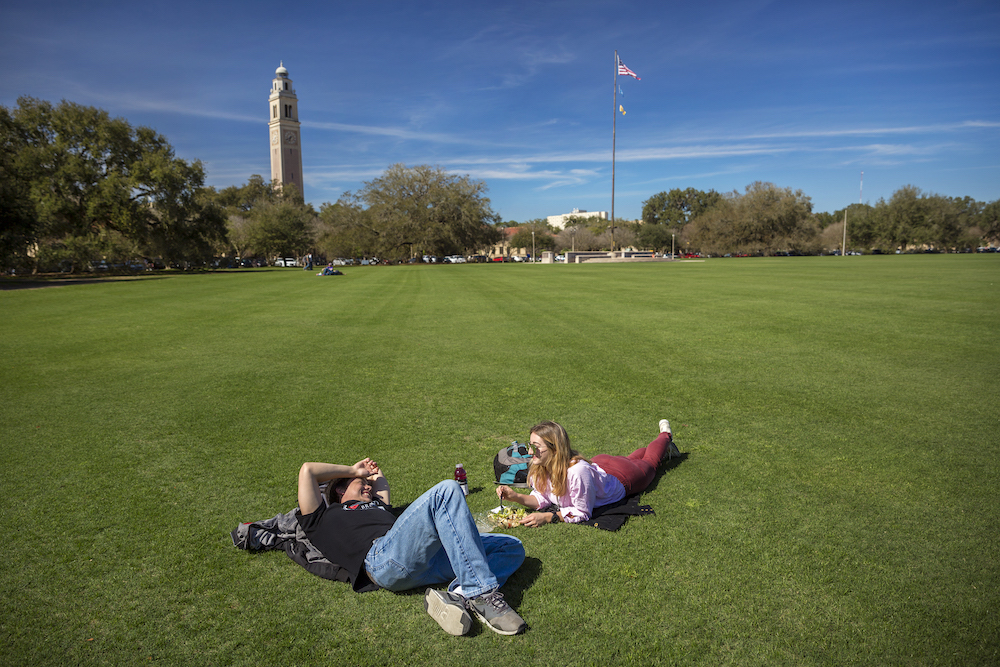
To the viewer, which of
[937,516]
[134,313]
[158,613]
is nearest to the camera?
[158,613]

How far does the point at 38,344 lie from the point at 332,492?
12.7 m

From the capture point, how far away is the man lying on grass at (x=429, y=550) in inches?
130

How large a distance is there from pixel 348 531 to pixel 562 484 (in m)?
1.70

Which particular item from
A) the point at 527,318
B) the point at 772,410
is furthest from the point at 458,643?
the point at 527,318

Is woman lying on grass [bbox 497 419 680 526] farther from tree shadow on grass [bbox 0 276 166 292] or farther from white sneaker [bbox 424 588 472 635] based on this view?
tree shadow on grass [bbox 0 276 166 292]

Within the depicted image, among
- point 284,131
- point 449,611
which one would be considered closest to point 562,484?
point 449,611

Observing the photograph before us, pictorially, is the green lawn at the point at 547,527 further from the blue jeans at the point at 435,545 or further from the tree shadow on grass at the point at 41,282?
the tree shadow on grass at the point at 41,282

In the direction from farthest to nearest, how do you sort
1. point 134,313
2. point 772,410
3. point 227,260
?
point 227,260
point 134,313
point 772,410

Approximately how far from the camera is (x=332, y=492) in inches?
167

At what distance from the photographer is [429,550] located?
3.40 metres

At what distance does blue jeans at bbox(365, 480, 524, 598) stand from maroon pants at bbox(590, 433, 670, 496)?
1738 mm

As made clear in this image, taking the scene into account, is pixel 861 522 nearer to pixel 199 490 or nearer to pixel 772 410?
pixel 772 410

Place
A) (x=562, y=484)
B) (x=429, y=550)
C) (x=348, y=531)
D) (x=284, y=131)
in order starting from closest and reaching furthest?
1. (x=429, y=550)
2. (x=348, y=531)
3. (x=562, y=484)
4. (x=284, y=131)

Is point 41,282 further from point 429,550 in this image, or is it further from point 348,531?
point 429,550
